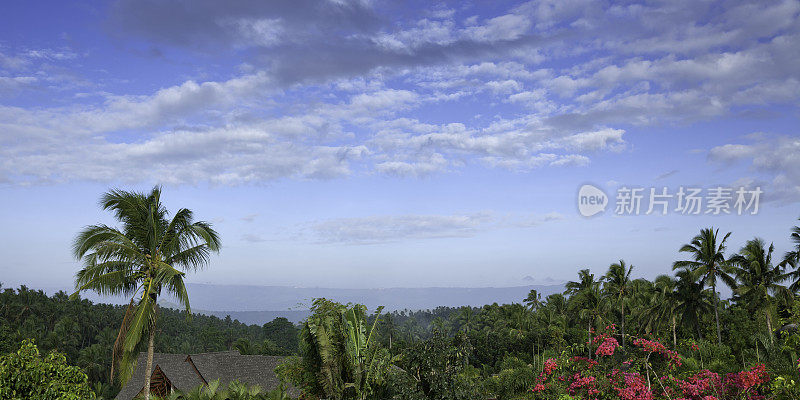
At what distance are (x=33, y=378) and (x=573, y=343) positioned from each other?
109ft

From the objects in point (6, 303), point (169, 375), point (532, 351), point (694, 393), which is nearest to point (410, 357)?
point (694, 393)

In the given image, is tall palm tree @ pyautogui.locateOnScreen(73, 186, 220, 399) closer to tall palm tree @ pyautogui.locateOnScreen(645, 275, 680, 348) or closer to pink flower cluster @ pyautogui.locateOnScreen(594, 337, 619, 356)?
pink flower cluster @ pyautogui.locateOnScreen(594, 337, 619, 356)

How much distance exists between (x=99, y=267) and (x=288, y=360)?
8.72 meters

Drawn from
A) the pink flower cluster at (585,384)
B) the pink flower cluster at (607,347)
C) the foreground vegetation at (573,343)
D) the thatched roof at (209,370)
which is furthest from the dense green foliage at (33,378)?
the thatched roof at (209,370)

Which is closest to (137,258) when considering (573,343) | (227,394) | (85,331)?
(227,394)

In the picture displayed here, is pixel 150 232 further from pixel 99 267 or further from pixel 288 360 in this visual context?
pixel 288 360

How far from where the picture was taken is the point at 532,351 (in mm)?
73625

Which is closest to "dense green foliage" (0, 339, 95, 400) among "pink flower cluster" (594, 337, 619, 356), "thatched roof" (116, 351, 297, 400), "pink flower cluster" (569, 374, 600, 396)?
"pink flower cluster" (569, 374, 600, 396)

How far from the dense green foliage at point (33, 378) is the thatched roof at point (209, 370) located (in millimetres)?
22242

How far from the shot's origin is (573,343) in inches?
1437

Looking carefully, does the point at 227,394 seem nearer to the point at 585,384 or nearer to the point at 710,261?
the point at 585,384

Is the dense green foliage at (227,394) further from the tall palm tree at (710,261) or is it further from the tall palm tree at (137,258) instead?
the tall palm tree at (710,261)

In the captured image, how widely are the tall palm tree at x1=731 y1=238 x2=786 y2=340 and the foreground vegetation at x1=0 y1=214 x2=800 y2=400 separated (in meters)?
0.10

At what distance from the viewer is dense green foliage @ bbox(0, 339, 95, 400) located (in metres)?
9.54
